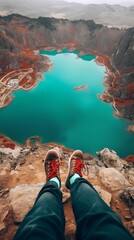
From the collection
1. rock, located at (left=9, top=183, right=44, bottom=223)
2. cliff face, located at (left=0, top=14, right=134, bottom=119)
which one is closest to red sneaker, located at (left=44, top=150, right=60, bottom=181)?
rock, located at (left=9, top=183, right=44, bottom=223)

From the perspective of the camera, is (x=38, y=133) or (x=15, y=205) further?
(x=38, y=133)

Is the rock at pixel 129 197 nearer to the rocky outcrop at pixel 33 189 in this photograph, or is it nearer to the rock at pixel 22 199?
the rocky outcrop at pixel 33 189

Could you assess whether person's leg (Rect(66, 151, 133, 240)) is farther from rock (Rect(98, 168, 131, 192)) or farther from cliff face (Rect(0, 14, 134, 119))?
cliff face (Rect(0, 14, 134, 119))

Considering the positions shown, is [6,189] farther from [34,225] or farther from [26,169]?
[34,225]

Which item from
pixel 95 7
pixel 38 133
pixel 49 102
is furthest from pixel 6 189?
pixel 95 7

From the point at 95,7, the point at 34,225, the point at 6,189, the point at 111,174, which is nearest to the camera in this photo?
the point at 34,225

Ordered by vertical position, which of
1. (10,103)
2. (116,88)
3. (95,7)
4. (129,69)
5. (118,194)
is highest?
(95,7)

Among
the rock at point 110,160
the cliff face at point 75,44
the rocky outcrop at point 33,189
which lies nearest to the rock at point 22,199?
the rocky outcrop at point 33,189
